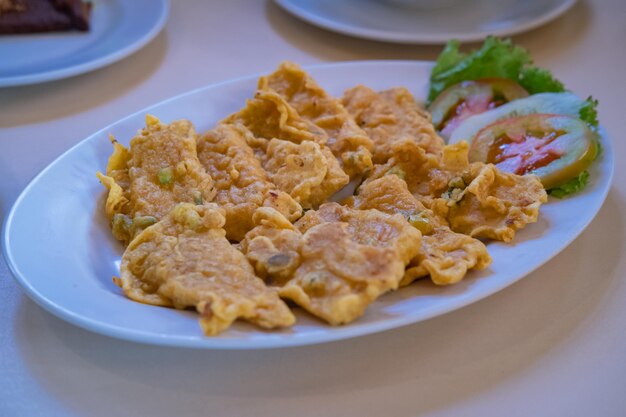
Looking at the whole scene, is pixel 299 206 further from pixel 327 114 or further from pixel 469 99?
pixel 469 99

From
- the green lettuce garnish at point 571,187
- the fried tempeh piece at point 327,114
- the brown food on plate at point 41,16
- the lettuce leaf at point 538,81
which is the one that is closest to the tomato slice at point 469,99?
the lettuce leaf at point 538,81

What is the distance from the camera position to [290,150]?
2949 millimetres

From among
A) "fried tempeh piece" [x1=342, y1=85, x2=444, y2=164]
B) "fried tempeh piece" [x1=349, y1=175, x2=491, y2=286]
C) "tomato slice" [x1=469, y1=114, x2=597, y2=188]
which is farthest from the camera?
"fried tempeh piece" [x1=342, y1=85, x2=444, y2=164]

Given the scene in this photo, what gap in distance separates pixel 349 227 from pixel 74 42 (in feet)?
8.93

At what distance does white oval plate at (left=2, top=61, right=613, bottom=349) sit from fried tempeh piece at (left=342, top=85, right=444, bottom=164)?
27.1 inches

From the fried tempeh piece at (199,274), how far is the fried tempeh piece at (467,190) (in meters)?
0.84

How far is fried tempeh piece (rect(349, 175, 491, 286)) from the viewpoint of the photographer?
91.6 inches

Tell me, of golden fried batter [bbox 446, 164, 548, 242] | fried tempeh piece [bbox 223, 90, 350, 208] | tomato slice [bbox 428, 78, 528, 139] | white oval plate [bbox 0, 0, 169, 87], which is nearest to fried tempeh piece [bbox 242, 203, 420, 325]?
fried tempeh piece [bbox 223, 90, 350, 208]

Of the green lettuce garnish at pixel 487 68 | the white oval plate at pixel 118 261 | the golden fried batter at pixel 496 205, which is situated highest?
the green lettuce garnish at pixel 487 68

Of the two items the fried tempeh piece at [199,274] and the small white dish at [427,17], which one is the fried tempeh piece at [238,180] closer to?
the fried tempeh piece at [199,274]

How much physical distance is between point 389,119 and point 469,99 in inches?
→ 20.3

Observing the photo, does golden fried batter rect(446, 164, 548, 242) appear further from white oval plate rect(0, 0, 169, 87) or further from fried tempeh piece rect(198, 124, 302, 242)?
white oval plate rect(0, 0, 169, 87)

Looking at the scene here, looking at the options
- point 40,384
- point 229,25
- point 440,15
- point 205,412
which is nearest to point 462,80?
point 440,15

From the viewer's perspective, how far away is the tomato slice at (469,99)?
348cm
